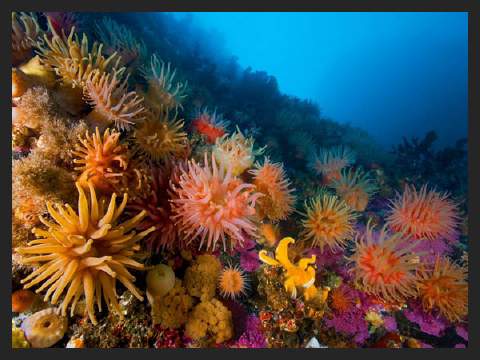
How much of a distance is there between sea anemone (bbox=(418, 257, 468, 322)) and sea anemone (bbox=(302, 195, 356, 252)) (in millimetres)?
1258

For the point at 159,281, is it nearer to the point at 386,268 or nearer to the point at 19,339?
the point at 19,339

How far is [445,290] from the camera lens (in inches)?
179

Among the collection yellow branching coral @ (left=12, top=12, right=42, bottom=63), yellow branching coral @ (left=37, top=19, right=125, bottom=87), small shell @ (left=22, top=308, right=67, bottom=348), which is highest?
yellow branching coral @ (left=12, top=12, right=42, bottom=63)

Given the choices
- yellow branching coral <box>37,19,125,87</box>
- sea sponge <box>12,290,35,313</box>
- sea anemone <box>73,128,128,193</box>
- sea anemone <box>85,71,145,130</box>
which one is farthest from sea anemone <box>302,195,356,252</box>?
sea sponge <box>12,290,35,313</box>

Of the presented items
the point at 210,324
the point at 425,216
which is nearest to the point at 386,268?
the point at 425,216

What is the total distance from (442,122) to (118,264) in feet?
176

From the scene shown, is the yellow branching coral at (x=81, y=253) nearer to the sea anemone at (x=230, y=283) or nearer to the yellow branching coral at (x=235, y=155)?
the sea anemone at (x=230, y=283)

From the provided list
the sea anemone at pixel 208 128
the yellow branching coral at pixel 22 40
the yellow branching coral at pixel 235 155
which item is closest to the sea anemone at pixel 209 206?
the yellow branching coral at pixel 235 155

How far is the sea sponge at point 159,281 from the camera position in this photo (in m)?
3.55

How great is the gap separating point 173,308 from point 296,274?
1.69 metres

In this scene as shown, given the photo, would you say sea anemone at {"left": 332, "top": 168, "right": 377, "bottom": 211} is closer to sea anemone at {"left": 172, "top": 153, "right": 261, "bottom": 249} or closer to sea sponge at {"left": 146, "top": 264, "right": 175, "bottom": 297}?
sea anemone at {"left": 172, "top": 153, "right": 261, "bottom": 249}

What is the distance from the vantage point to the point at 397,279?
173 inches

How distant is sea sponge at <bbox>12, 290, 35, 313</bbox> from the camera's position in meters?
3.20

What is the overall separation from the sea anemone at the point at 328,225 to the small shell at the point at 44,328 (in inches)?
144
